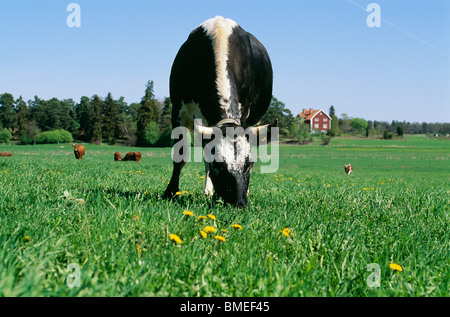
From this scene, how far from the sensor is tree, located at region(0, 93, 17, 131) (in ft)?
309

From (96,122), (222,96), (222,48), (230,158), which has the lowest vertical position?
(230,158)

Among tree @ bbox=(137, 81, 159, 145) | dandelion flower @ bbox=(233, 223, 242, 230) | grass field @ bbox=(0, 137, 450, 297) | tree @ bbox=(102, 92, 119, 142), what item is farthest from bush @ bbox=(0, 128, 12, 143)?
dandelion flower @ bbox=(233, 223, 242, 230)

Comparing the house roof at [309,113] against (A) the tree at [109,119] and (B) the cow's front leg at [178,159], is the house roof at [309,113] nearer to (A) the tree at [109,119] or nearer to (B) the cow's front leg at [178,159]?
(A) the tree at [109,119]

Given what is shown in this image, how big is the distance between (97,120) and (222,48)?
86.1 m

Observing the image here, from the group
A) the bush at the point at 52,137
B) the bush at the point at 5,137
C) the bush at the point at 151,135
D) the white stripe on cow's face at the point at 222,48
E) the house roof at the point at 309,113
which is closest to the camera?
the white stripe on cow's face at the point at 222,48

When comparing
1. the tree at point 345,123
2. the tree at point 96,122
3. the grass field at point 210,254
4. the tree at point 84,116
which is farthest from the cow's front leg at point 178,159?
the tree at point 345,123

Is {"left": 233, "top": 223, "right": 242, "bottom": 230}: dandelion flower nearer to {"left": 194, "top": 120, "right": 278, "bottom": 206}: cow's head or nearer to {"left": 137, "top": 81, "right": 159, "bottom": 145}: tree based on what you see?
{"left": 194, "top": 120, "right": 278, "bottom": 206}: cow's head

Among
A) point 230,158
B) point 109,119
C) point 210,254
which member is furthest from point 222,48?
point 109,119

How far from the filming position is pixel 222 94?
18.4 ft

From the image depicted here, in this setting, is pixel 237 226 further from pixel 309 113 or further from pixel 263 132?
pixel 309 113

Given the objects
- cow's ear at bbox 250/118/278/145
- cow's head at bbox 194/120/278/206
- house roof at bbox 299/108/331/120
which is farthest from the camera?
house roof at bbox 299/108/331/120

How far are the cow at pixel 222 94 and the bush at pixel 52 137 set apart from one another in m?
79.6

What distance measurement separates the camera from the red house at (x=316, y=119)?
6107 inches

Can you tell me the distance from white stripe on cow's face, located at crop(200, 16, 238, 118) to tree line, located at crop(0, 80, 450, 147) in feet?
221
